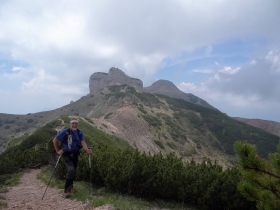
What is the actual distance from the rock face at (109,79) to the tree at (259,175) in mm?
163976

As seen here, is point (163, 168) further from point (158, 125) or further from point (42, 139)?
point (158, 125)

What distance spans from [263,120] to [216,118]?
56596mm

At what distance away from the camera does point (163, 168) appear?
9.20m

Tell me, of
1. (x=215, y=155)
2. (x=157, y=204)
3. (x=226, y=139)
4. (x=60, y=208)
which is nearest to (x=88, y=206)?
(x=60, y=208)

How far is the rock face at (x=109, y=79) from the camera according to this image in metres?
169

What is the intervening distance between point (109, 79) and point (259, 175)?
554 feet

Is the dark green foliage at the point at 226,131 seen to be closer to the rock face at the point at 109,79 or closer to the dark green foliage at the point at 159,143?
the dark green foliage at the point at 159,143

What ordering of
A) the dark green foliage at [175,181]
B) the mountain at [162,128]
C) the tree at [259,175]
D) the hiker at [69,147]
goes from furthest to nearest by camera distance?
the mountain at [162,128], the dark green foliage at [175,181], the hiker at [69,147], the tree at [259,175]

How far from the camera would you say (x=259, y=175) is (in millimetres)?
4254

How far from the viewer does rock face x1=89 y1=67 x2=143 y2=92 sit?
554ft

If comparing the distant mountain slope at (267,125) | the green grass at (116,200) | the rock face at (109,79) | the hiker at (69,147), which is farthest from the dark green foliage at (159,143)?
the rock face at (109,79)

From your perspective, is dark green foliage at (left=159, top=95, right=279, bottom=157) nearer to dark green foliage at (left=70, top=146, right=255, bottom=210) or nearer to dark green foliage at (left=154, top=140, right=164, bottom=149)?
dark green foliage at (left=154, top=140, right=164, bottom=149)

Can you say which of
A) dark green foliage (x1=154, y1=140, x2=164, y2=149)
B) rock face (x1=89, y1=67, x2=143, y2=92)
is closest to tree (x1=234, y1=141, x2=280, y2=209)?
dark green foliage (x1=154, y1=140, x2=164, y2=149)

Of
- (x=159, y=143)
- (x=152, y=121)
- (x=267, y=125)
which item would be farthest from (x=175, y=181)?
(x=267, y=125)
